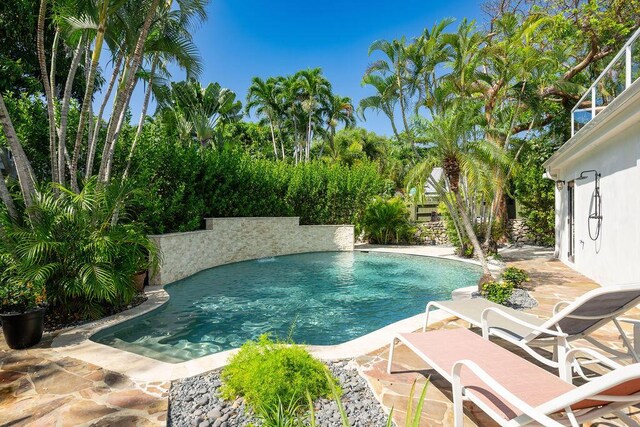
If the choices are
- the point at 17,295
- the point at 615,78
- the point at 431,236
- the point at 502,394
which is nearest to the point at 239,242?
the point at 17,295

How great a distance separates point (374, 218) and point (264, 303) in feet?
37.5

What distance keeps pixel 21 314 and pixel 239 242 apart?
30.3 ft

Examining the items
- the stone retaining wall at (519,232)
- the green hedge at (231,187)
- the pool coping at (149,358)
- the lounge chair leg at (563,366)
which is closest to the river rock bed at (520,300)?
the pool coping at (149,358)

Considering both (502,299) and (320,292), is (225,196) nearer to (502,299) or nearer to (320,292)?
(320,292)

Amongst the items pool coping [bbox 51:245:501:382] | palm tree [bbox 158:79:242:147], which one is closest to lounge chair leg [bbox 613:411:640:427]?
pool coping [bbox 51:245:501:382]

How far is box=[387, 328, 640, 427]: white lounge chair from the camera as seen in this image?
182 centimetres

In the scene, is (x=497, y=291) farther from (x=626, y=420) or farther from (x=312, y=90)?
(x=312, y=90)

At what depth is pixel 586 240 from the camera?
29.6 ft

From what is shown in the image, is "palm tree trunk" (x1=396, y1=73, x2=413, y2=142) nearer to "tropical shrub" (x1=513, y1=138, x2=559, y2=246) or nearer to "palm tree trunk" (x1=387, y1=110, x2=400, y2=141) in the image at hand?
"palm tree trunk" (x1=387, y1=110, x2=400, y2=141)

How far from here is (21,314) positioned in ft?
14.8

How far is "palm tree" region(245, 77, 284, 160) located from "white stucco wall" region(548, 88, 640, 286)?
893 inches

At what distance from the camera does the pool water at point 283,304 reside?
5.50 metres

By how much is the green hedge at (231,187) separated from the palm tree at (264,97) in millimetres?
12606

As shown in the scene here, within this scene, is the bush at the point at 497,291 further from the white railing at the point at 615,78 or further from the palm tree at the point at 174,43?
the palm tree at the point at 174,43
